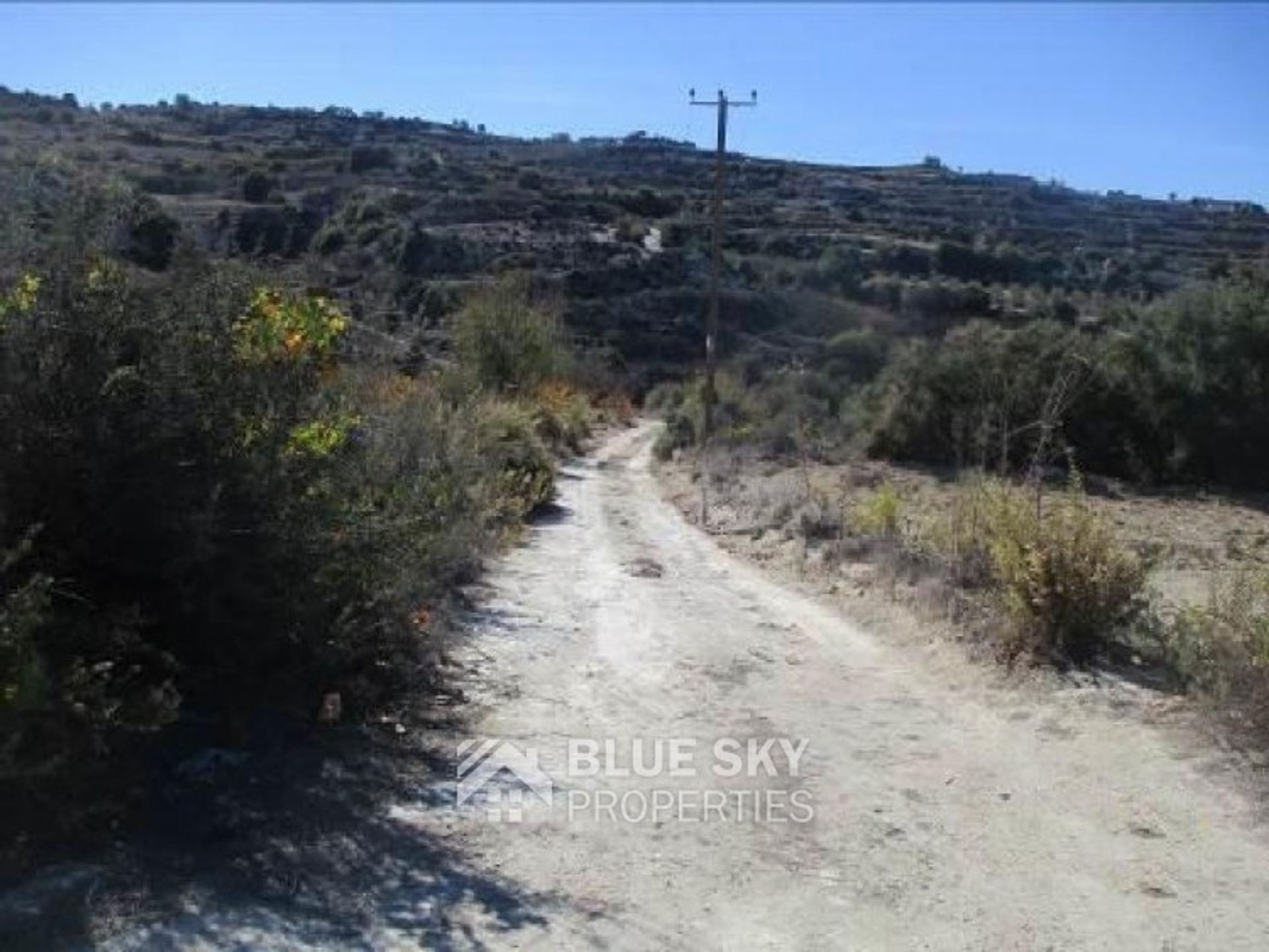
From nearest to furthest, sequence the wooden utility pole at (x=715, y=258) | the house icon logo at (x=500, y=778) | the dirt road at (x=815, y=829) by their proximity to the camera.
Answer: the dirt road at (x=815, y=829) < the house icon logo at (x=500, y=778) < the wooden utility pole at (x=715, y=258)

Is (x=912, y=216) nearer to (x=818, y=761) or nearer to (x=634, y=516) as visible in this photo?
(x=634, y=516)

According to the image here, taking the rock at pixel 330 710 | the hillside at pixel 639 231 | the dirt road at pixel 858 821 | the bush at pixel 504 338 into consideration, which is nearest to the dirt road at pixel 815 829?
the dirt road at pixel 858 821

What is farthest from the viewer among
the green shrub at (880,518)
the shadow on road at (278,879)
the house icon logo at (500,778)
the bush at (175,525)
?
the green shrub at (880,518)

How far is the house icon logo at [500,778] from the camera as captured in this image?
6.34 meters

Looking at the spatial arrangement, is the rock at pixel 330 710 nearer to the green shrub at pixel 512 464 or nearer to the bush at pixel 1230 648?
the bush at pixel 1230 648

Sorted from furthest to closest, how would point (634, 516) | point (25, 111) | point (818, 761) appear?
point (25, 111) → point (634, 516) → point (818, 761)

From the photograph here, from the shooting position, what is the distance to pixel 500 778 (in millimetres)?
6742

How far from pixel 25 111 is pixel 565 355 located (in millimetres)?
26226

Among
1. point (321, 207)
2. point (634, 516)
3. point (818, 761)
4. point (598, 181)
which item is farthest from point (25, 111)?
point (818, 761)

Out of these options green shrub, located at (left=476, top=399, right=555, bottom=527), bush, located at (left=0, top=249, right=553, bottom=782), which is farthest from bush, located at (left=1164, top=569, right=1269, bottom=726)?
green shrub, located at (left=476, top=399, right=555, bottom=527)

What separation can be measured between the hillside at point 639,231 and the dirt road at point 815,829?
1731cm

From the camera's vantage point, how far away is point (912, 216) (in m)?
68.3

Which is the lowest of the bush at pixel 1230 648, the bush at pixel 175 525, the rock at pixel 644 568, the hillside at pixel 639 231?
the rock at pixel 644 568

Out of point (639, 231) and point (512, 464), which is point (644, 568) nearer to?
point (512, 464)
